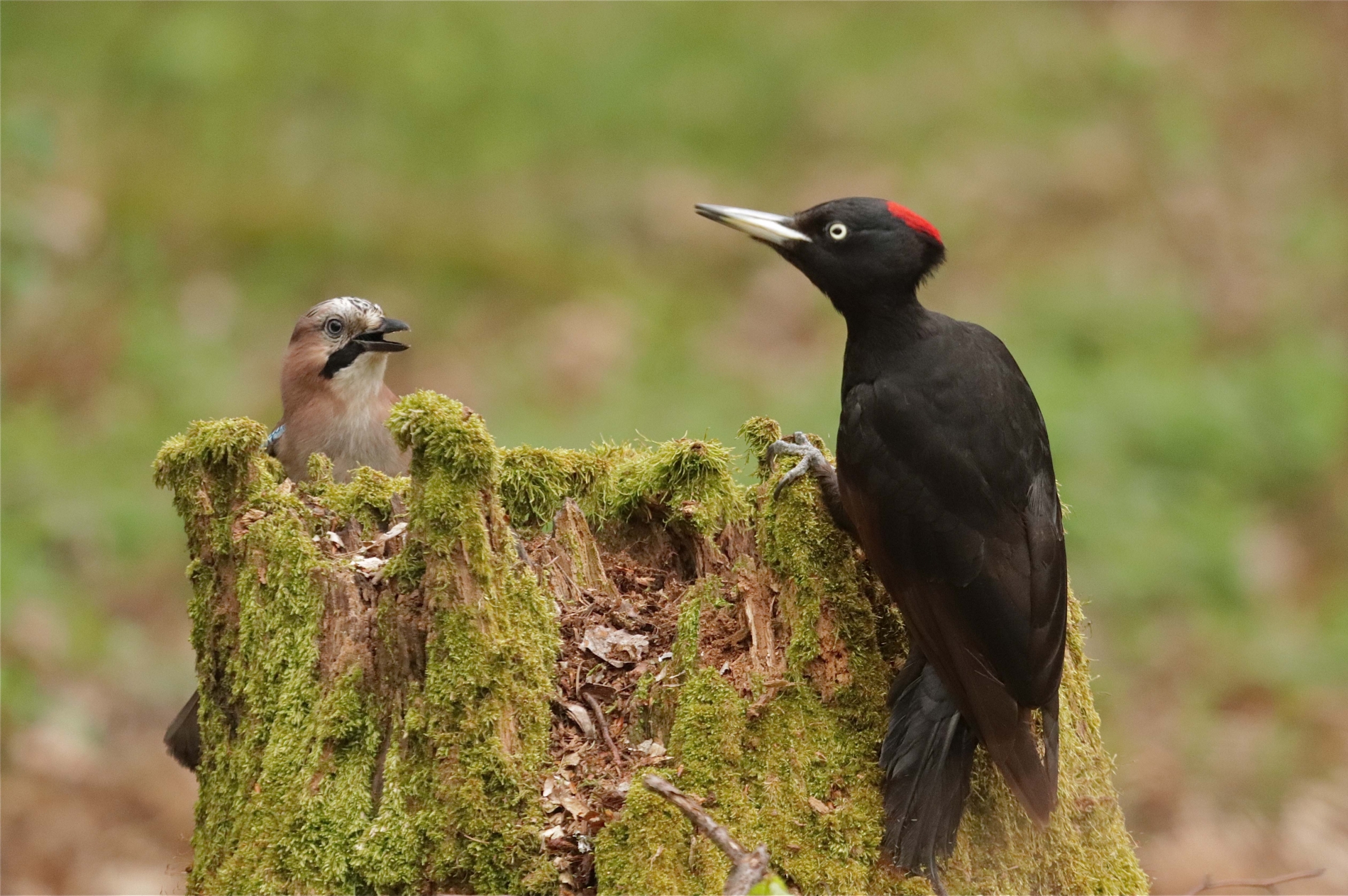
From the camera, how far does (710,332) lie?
12758 mm

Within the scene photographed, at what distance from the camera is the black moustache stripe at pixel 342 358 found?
6.25m

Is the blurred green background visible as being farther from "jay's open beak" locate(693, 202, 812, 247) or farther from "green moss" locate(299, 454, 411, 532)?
"jay's open beak" locate(693, 202, 812, 247)

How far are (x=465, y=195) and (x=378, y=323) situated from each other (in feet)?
26.5

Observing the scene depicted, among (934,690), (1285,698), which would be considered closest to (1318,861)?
(1285,698)

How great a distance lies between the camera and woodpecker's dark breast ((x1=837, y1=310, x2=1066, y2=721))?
4.04 metres

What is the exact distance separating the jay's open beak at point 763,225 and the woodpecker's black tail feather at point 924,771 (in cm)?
172

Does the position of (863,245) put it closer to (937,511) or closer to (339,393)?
(937,511)

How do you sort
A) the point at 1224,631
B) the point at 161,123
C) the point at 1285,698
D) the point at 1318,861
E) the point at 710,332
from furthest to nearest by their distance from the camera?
the point at 161,123
the point at 710,332
the point at 1224,631
the point at 1285,698
the point at 1318,861

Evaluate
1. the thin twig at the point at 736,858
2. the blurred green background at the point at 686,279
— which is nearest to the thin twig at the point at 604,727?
the thin twig at the point at 736,858

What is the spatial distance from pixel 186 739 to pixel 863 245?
10.0 feet

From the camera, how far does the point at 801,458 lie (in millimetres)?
4539

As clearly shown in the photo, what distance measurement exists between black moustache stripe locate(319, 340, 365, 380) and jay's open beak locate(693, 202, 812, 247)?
2.18 metres

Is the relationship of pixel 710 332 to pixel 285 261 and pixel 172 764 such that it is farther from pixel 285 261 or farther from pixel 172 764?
pixel 172 764

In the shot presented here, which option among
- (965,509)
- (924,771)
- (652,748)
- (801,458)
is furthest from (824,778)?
(801,458)
